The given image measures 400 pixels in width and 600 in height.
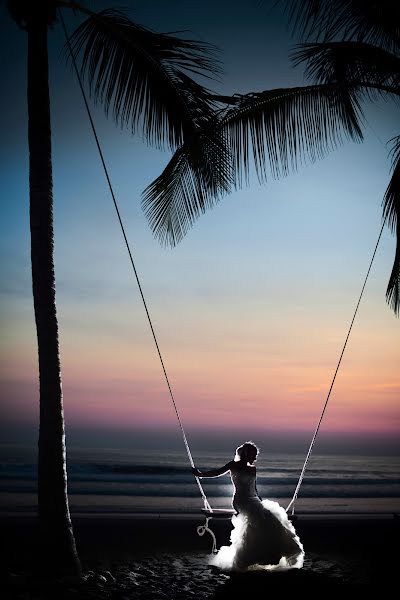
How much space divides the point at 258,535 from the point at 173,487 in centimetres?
1661

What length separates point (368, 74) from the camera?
6.23 meters

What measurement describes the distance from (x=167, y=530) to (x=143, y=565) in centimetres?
312

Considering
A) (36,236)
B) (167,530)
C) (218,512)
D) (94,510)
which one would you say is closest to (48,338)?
(36,236)

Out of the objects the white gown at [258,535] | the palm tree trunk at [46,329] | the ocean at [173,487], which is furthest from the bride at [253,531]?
the ocean at [173,487]

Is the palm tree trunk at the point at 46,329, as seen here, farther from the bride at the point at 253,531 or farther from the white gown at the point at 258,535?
the white gown at the point at 258,535

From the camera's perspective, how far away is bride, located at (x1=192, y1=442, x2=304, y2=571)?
6.80 m

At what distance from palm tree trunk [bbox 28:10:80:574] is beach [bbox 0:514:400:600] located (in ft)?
1.34

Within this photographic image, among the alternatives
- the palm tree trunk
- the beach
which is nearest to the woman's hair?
the beach

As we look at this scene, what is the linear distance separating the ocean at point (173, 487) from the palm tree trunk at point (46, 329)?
7.82 m

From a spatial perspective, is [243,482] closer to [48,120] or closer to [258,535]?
[258,535]

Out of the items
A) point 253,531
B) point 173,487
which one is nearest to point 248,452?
point 253,531

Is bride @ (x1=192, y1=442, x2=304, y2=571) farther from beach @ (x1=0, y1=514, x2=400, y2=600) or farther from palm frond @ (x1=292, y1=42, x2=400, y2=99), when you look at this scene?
palm frond @ (x1=292, y1=42, x2=400, y2=99)

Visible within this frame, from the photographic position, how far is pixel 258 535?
268 inches

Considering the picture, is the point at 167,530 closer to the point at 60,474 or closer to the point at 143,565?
the point at 143,565
